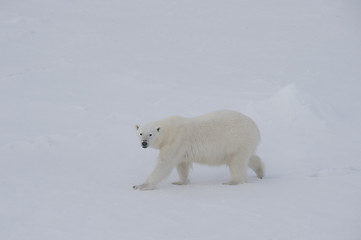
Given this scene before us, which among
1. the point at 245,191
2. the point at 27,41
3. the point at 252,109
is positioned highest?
the point at 27,41

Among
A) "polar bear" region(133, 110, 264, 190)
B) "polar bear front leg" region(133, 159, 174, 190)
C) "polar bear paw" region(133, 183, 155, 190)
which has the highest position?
"polar bear" region(133, 110, 264, 190)

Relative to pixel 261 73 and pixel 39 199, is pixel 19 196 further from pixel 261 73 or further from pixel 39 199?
pixel 261 73

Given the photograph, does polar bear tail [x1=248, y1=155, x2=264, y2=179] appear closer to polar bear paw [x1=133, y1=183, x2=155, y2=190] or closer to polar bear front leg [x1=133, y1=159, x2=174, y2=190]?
polar bear front leg [x1=133, y1=159, x2=174, y2=190]

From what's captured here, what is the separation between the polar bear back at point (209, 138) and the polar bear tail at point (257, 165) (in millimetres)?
334

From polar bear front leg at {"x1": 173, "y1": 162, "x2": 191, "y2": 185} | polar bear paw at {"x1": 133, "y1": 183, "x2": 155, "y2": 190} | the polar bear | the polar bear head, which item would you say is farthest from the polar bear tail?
polar bear paw at {"x1": 133, "y1": 183, "x2": 155, "y2": 190}

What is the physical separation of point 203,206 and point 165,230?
0.84 meters

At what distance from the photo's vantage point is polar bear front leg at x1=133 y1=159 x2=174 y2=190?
238 inches

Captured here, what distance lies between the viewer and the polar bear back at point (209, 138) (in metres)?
6.38

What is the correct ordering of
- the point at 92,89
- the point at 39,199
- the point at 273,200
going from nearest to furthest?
the point at 39,199
the point at 273,200
the point at 92,89

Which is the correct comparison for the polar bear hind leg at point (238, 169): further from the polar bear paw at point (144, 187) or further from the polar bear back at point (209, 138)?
the polar bear paw at point (144, 187)

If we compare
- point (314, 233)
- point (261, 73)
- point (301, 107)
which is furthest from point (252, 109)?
point (314, 233)

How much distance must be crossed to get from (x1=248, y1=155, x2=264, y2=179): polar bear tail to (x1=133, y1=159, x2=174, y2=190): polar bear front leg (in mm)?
1396

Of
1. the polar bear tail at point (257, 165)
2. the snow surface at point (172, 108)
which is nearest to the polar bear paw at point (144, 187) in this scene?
the snow surface at point (172, 108)

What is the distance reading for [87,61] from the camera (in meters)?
11.5
